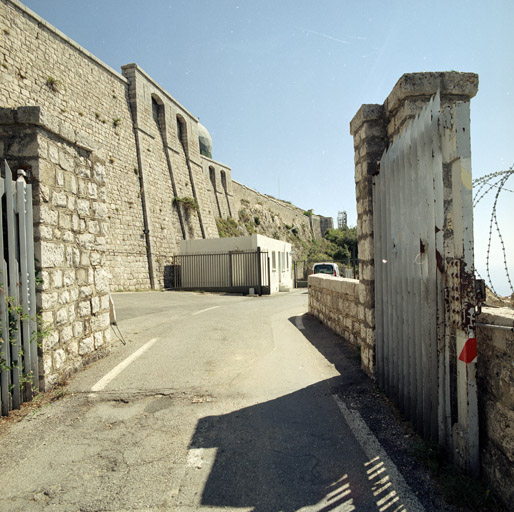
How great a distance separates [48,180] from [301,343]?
5001 mm

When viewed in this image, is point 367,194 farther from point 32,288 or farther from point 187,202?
point 187,202

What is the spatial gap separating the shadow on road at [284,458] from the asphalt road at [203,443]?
1 centimetres

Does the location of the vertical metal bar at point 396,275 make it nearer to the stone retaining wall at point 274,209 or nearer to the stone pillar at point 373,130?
the stone pillar at point 373,130

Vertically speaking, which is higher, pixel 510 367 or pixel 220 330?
pixel 510 367

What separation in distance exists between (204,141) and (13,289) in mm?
38958

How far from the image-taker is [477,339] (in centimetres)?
262

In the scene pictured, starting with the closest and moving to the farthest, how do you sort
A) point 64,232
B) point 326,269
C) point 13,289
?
1. point 13,289
2. point 64,232
3. point 326,269

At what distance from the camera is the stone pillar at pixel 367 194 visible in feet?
15.1

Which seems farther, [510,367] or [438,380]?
[438,380]

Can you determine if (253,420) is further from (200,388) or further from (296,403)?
(200,388)

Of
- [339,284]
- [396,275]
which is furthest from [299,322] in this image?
[396,275]

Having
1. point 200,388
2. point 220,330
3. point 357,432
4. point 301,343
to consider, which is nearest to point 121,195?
point 220,330

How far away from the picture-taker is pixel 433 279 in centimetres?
295

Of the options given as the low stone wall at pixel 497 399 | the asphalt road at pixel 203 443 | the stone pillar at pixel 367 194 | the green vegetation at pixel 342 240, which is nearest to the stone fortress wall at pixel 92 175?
the asphalt road at pixel 203 443
